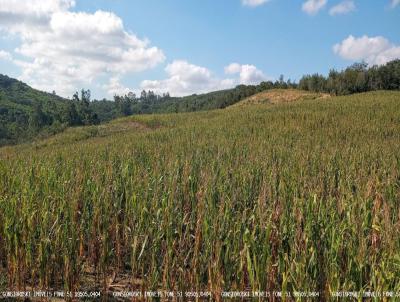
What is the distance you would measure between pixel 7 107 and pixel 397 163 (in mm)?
119003

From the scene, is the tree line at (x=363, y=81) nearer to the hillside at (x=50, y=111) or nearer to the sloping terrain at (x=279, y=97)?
the sloping terrain at (x=279, y=97)

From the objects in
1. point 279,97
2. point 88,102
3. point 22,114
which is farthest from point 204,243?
point 22,114

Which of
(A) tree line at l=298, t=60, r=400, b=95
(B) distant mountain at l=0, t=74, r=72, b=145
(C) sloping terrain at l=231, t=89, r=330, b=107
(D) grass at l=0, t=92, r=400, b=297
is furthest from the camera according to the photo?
(B) distant mountain at l=0, t=74, r=72, b=145

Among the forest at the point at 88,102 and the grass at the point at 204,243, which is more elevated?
the forest at the point at 88,102

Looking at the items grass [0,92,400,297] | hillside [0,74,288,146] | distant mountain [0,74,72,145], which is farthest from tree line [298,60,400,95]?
grass [0,92,400,297]

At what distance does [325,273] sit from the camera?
3.05 m

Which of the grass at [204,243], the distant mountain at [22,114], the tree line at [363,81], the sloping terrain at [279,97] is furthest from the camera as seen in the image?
the distant mountain at [22,114]

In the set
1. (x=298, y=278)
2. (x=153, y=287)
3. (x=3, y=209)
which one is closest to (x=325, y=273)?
(x=298, y=278)

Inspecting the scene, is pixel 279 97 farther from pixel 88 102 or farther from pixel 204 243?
pixel 88 102

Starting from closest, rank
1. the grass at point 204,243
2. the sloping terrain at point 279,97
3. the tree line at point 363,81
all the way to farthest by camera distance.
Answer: the grass at point 204,243
the sloping terrain at point 279,97
the tree line at point 363,81

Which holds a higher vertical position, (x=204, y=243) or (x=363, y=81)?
(x=363, y=81)

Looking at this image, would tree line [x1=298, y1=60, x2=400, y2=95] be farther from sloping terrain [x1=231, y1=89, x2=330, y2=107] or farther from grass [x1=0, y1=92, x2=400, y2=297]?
grass [x1=0, y1=92, x2=400, y2=297]

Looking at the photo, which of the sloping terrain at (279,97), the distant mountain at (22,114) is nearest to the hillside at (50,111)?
the distant mountain at (22,114)

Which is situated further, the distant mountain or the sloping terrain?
the distant mountain
